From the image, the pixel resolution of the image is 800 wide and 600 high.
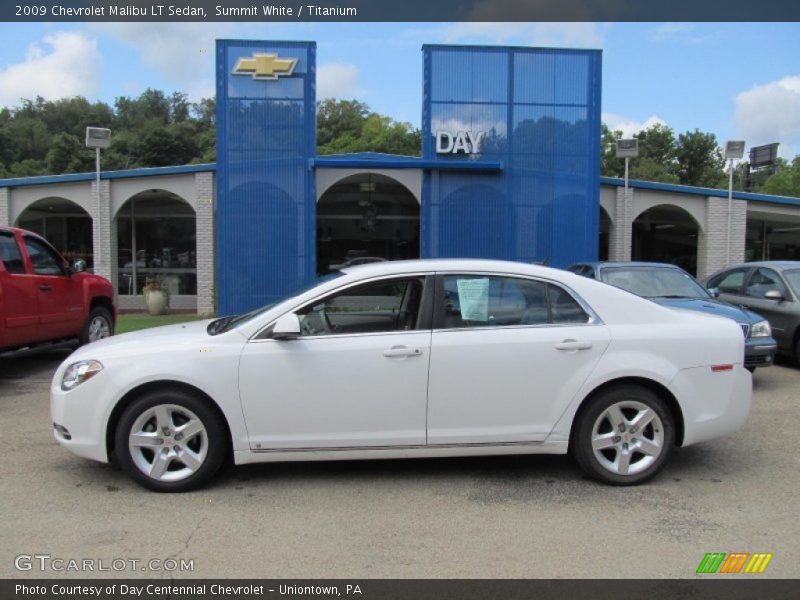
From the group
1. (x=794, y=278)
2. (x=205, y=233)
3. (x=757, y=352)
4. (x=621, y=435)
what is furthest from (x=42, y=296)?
(x=794, y=278)

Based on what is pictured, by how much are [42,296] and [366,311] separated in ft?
18.6

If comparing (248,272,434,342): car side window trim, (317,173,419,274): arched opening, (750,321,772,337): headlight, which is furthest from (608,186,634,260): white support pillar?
(248,272,434,342): car side window trim

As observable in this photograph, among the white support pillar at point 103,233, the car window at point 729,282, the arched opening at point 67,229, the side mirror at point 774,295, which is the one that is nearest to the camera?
the side mirror at point 774,295

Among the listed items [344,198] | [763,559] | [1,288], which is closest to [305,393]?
[763,559]

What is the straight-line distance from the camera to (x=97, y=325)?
9.81 m

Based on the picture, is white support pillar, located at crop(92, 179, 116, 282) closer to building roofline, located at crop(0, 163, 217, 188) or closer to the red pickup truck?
building roofline, located at crop(0, 163, 217, 188)

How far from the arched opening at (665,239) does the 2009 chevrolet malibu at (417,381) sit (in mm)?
18919

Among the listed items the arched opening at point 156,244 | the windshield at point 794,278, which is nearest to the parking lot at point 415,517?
the windshield at point 794,278

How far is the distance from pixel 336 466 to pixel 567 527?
72.4 inches

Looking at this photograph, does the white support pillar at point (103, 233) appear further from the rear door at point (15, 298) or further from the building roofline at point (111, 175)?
the rear door at point (15, 298)

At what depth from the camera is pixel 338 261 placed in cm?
2028

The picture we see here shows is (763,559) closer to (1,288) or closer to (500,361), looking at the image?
(500,361)

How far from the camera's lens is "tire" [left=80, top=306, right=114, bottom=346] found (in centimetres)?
940

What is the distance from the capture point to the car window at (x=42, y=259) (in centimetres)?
841
